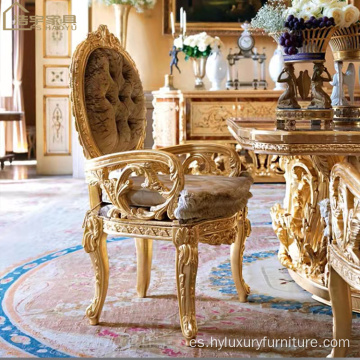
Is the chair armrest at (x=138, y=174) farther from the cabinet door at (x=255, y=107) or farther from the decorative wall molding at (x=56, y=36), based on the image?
the decorative wall molding at (x=56, y=36)

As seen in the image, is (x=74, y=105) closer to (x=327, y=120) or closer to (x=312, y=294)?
(x=327, y=120)

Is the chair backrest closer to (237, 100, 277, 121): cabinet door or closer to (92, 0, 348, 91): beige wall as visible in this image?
(237, 100, 277, 121): cabinet door

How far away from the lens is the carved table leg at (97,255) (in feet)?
8.88

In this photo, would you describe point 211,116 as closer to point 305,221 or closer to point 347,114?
point 305,221

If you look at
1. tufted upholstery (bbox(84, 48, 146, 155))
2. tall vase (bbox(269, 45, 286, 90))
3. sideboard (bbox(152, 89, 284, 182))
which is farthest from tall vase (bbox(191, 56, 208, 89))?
tufted upholstery (bbox(84, 48, 146, 155))

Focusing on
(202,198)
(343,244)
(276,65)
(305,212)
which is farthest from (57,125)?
(343,244)

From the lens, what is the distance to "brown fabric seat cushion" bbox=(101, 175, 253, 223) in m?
2.46

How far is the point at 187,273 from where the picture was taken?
8.13 feet

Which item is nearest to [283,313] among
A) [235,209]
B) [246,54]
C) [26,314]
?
[235,209]

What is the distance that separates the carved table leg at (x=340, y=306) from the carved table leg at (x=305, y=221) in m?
0.91

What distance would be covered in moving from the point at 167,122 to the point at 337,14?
4158mm

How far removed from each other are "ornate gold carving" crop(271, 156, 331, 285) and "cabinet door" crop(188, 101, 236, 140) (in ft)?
11.4

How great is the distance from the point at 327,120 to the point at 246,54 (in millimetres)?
4423

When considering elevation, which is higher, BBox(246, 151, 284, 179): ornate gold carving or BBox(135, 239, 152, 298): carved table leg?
BBox(246, 151, 284, 179): ornate gold carving
